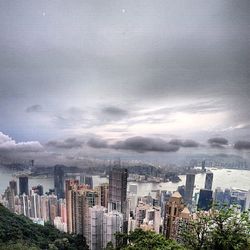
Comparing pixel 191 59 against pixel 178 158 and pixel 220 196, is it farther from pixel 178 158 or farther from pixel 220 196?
pixel 220 196

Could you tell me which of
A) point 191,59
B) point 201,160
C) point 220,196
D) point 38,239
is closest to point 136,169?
point 201,160

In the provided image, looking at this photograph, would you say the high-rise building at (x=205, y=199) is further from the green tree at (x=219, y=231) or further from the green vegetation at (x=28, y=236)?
the green vegetation at (x=28, y=236)

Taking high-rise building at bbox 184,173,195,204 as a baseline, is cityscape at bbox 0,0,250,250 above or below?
above

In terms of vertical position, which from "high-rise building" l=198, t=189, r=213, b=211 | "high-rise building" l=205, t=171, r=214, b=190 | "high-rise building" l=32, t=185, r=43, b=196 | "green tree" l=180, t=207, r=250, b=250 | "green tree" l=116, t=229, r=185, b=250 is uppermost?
"high-rise building" l=205, t=171, r=214, b=190

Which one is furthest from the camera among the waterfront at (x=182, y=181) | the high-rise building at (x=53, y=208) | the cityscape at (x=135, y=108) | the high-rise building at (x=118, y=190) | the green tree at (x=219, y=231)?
the high-rise building at (x=53, y=208)

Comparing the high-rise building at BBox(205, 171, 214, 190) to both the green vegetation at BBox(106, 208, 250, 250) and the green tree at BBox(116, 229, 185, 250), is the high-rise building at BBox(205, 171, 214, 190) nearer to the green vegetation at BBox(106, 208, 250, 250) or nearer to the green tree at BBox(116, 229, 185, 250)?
the green vegetation at BBox(106, 208, 250, 250)

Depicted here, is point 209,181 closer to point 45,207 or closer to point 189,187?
point 189,187

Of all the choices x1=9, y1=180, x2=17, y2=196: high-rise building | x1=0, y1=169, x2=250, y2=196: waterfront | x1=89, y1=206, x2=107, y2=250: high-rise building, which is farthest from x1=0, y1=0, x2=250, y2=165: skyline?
x1=89, y1=206, x2=107, y2=250: high-rise building

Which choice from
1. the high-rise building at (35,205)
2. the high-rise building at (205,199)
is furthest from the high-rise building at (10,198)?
the high-rise building at (205,199)
